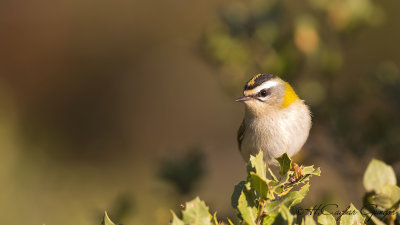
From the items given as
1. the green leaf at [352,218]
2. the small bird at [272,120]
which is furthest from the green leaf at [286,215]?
the small bird at [272,120]

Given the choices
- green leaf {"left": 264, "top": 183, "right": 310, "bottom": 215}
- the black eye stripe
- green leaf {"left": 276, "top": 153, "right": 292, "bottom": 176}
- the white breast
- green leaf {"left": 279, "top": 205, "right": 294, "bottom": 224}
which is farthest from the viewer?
the black eye stripe

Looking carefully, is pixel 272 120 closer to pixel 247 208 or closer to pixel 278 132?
pixel 278 132

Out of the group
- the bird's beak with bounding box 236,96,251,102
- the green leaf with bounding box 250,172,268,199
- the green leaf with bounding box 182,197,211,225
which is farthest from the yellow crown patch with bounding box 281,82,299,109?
the green leaf with bounding box 182,197,211,225

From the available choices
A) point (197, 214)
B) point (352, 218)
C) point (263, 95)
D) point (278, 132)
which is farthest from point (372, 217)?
point (263, 95)

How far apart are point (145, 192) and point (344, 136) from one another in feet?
8.36

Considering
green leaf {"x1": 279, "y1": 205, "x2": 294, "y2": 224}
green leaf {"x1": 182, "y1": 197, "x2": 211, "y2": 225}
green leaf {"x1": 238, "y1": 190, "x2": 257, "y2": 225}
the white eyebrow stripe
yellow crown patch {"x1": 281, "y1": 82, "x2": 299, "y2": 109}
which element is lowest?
yellow crown patch {"x1": 281, "y1": 82, "x2": 299, "y2": 109}

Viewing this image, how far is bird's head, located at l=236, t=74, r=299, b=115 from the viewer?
341cm

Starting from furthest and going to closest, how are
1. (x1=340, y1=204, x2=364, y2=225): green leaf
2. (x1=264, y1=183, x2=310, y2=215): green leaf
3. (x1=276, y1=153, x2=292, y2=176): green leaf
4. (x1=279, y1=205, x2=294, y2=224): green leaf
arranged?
1. (x1=276, y1=153, x2=292, y2=176): green leaf
2. (x1=340, y1=204, x2=364, y2=225): green leaf
3. (x1=264, y1=183, x2=310, y2=215): green leaf
4. (x1=279, y1=205, x2=294, y2=224): green leaf

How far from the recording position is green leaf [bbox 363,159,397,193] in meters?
1.68

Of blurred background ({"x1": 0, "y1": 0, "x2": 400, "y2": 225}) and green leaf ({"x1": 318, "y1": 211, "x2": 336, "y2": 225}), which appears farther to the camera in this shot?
blurred background ({"x1": 0, "y1": 0, "x2": 400, "y2": 225})

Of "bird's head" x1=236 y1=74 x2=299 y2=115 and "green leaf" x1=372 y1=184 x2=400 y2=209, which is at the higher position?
"green leaf" x1=372 y1=184 x2=400 y2=209

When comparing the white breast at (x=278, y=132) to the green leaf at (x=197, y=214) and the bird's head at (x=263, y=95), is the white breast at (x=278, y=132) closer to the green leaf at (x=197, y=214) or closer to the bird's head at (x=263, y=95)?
the bird's head at (x=263, y=95)

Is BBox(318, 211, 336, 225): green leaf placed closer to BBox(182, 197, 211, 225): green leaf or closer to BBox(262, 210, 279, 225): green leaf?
BBox(262, 210, 279, 225): green leaf

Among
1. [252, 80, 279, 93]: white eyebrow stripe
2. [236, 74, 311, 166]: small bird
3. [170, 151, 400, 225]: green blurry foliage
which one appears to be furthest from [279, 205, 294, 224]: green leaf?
[252, 80, 279, 93]: white eyebrow stripe
